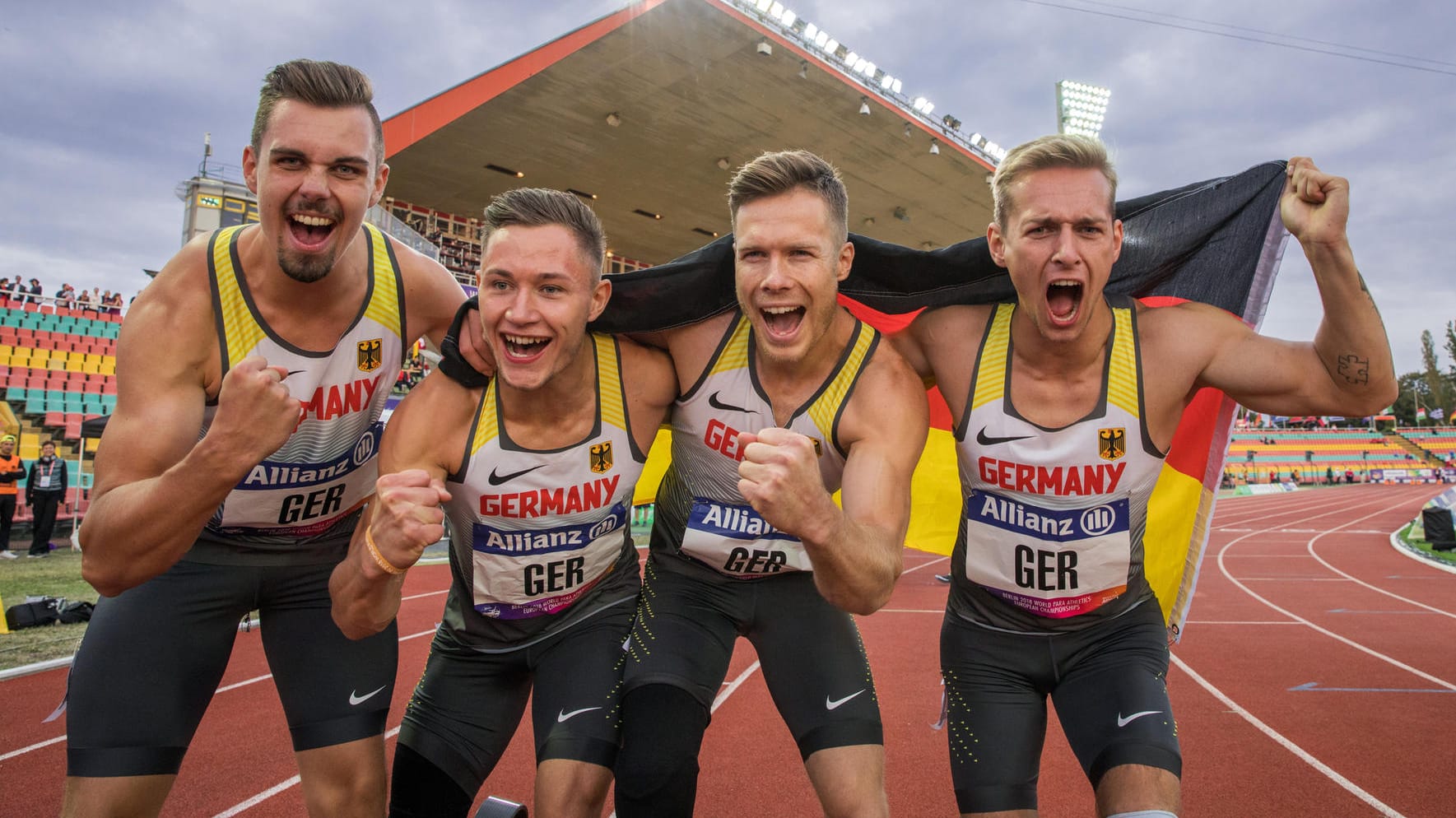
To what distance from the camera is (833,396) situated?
2834 millimetres

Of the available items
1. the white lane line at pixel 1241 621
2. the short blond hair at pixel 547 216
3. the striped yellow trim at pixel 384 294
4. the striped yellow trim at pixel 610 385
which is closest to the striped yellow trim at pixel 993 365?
the striped yellow trim at pixel 610 385

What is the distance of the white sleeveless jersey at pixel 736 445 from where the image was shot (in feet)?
9.34

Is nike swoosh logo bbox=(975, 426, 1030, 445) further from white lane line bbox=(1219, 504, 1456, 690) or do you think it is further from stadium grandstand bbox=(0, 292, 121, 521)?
stadium grandstand bbox=(0, 292, 121, 521)

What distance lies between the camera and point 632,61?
17.7 metres

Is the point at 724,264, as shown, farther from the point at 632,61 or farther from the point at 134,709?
the point at 632,61

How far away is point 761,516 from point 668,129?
19761 mm

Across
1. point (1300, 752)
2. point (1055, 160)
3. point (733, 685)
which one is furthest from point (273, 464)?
point (1300, 752)

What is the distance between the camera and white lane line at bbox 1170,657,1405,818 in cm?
489

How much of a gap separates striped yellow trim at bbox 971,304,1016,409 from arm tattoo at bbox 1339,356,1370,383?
101 cm

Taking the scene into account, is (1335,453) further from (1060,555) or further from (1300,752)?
(1060,555)

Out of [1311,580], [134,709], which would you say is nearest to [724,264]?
[134,709]

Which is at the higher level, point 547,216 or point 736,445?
point 547,216

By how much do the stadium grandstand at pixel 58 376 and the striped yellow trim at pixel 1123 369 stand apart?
54.8 ft

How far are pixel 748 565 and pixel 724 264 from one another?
1103 millimetres
